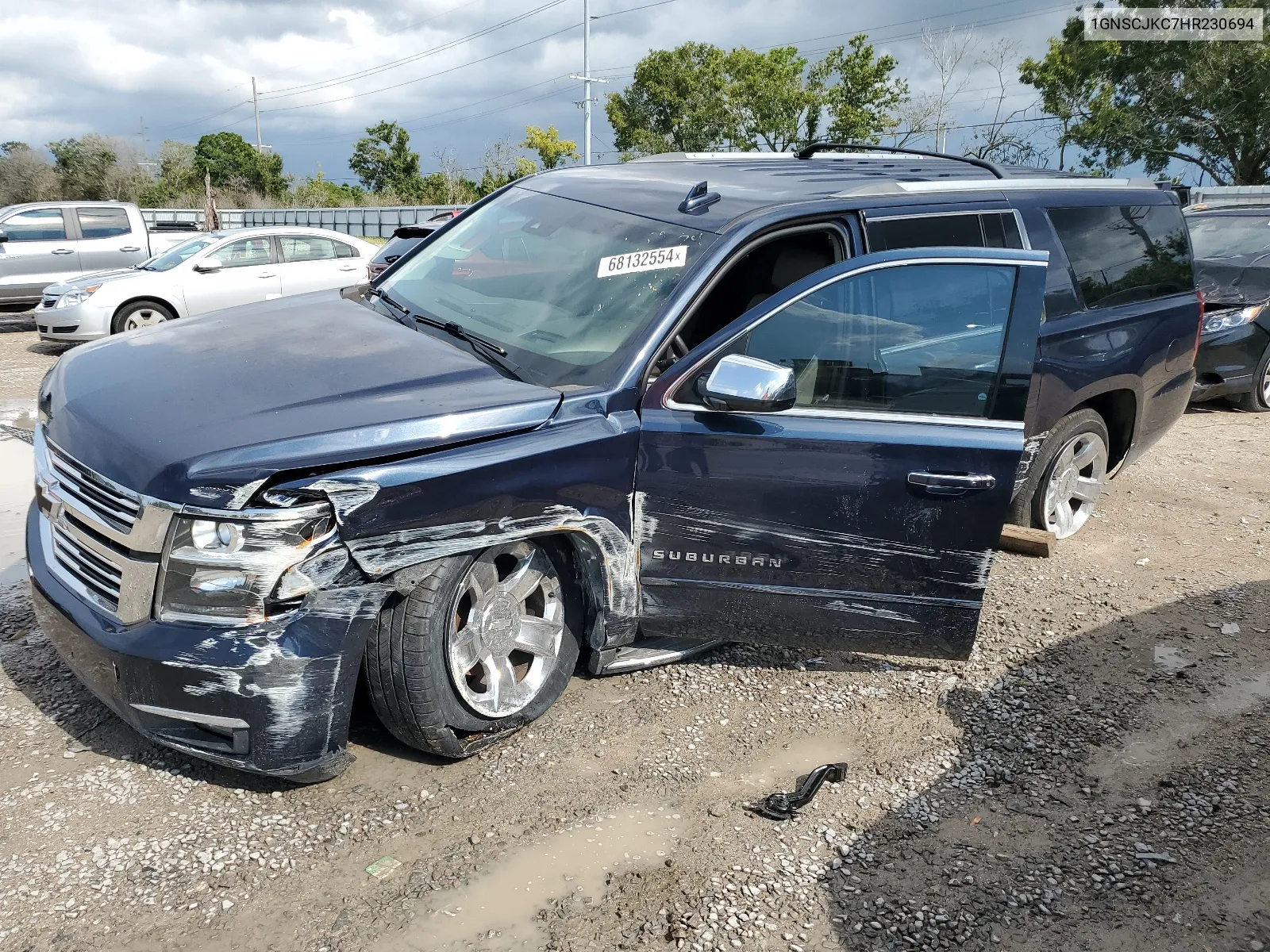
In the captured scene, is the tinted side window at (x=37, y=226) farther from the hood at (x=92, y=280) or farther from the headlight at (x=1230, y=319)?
the headlight at (x=1230, y=319)

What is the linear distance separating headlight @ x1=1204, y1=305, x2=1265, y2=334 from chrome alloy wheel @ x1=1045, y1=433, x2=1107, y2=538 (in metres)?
4.07

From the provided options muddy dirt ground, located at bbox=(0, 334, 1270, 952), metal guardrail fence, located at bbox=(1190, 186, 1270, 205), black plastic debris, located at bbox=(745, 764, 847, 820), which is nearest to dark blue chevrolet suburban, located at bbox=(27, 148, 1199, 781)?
muddy dirt ground, located at bbox=(0, 334, 1270, 952)

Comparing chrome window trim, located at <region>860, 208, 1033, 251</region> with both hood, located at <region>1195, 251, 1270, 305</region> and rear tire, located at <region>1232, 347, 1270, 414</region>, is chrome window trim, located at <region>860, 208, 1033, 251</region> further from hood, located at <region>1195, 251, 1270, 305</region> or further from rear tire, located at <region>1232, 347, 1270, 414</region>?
rear tire, located at <region>1232, 347, 1270, 414</region>

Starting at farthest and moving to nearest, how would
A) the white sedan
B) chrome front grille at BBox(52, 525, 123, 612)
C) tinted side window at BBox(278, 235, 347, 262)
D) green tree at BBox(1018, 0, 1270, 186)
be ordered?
green tree at BBox(1018, 0, 1270, 186)
tinted side window at BBox(278, 235, 347, 262)
the white sedan
chrome front grille at BBox(52, 525, 123, 612)

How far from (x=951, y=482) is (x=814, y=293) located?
2.69ft

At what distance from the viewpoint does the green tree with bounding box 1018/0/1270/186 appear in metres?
30.8

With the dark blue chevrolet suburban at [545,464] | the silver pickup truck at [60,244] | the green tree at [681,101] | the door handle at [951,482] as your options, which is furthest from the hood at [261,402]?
the green tree at [681,101]

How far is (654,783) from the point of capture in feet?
11.1

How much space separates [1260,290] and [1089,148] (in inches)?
1210

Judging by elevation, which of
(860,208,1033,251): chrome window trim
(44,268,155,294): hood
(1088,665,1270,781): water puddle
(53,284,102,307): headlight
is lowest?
(1088,665,1270,781): water puddle

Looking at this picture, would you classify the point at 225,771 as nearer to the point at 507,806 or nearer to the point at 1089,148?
the point at 507,806

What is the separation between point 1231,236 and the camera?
9.69 m

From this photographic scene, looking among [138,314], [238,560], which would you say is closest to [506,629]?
[238,560]

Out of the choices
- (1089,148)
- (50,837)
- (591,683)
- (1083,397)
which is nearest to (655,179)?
(591,683)
